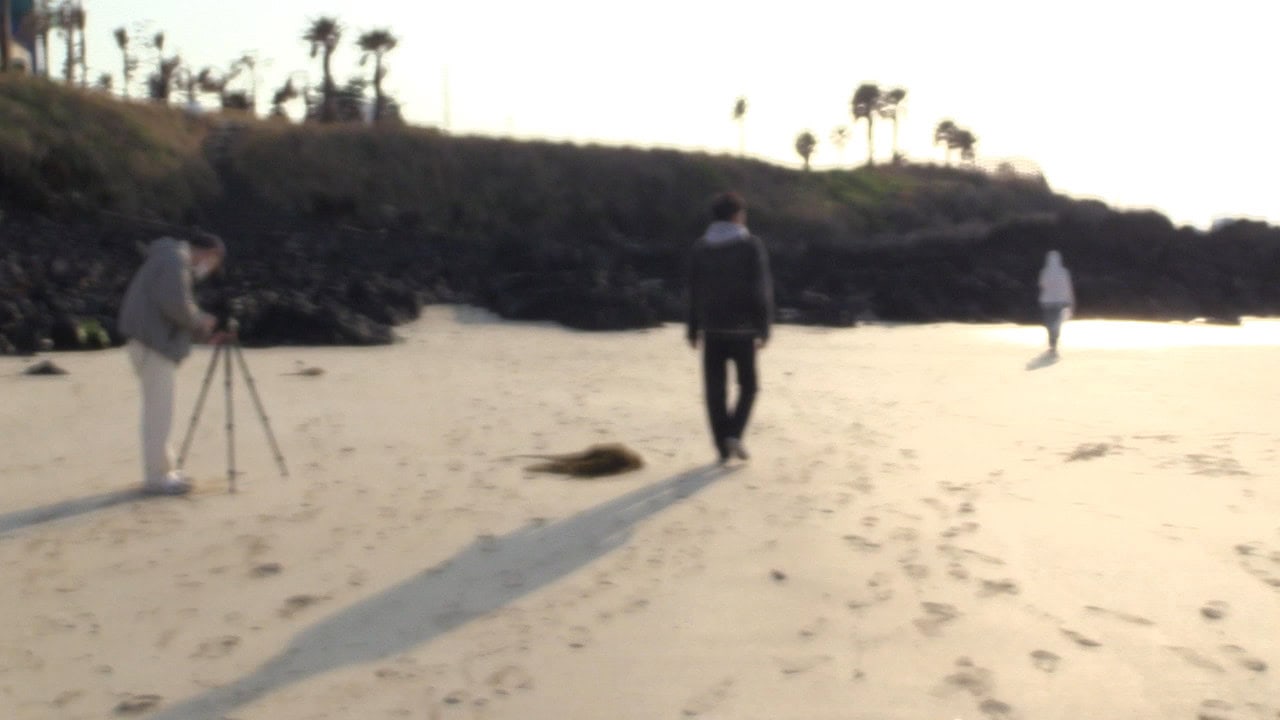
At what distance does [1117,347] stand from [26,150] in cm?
2067

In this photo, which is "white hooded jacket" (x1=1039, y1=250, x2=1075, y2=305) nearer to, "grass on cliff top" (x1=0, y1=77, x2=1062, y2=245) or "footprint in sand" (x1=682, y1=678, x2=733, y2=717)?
"grass on cliff top" (x1=0, y1=77, x2=1062, y2=245)

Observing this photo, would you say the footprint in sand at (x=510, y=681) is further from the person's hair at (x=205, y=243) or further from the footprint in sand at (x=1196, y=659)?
the person's hair at (x=205, y=243)

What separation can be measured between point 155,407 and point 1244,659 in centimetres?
561

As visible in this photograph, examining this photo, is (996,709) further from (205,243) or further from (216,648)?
(205,243)

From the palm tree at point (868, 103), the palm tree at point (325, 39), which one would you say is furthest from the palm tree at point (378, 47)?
the palm tree at point (868, 103)

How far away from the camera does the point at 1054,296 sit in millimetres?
20859

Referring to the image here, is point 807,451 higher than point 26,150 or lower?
lower

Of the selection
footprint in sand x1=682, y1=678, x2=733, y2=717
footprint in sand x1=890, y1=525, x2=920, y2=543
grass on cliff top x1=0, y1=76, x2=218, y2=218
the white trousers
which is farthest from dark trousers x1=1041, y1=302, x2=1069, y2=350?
grass on cliff top x1=0, y1=76, x2=218, y2=218

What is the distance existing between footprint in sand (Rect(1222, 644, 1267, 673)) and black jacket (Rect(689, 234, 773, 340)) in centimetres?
413

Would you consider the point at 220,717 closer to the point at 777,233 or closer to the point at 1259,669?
the point at 1259,669

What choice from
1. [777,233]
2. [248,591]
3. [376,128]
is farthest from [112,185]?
[248,591]

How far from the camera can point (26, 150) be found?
2866cm

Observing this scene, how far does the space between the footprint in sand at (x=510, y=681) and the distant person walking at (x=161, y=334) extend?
354cm

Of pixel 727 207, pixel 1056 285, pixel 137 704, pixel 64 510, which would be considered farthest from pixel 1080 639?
pixel 1056 285
